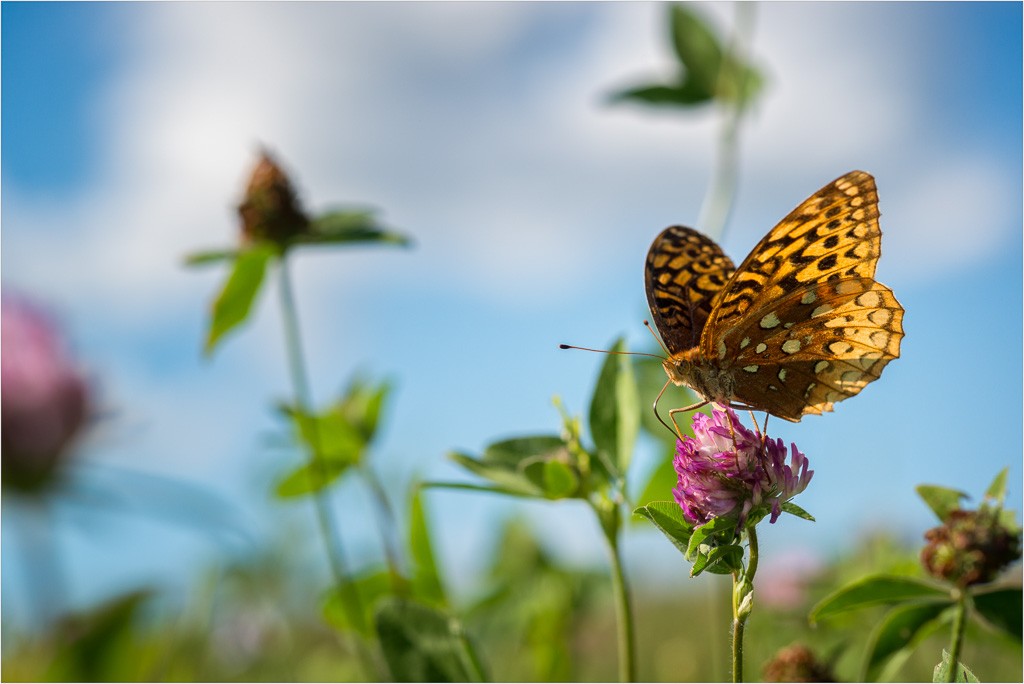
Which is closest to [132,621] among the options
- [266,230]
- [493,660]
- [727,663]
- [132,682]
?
[132,682]

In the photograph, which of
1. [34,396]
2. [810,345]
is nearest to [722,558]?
[810,345]

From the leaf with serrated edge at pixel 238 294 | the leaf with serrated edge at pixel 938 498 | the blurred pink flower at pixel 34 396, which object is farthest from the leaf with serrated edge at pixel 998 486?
the leaf with serrated edge at pixel 238 294

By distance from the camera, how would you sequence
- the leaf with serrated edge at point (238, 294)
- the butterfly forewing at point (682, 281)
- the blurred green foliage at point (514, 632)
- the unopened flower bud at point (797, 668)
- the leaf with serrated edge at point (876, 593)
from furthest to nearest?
the leaf with serrated edge at point (238, 294) → the butterfly forewing at point (682, 281) → the unopened flower bud at point (797, 668) → the leaf with serrated edge at point (876, 593) → the blurred green foliage at point (514, 632)

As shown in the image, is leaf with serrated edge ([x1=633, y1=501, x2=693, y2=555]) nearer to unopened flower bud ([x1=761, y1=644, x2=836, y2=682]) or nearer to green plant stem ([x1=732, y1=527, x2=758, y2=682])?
green plant stem ([x1=732, y1=527, x2=758, y2=682])

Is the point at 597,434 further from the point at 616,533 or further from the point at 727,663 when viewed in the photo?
the point at 727,663

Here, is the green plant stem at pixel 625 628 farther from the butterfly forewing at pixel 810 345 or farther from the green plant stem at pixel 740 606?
the butterfly forewing at pixel 810 345

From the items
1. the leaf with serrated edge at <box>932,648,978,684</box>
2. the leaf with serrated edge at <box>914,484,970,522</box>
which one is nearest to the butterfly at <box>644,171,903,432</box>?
the leaf with serrated edge at <box>914,484,970,522</box>
